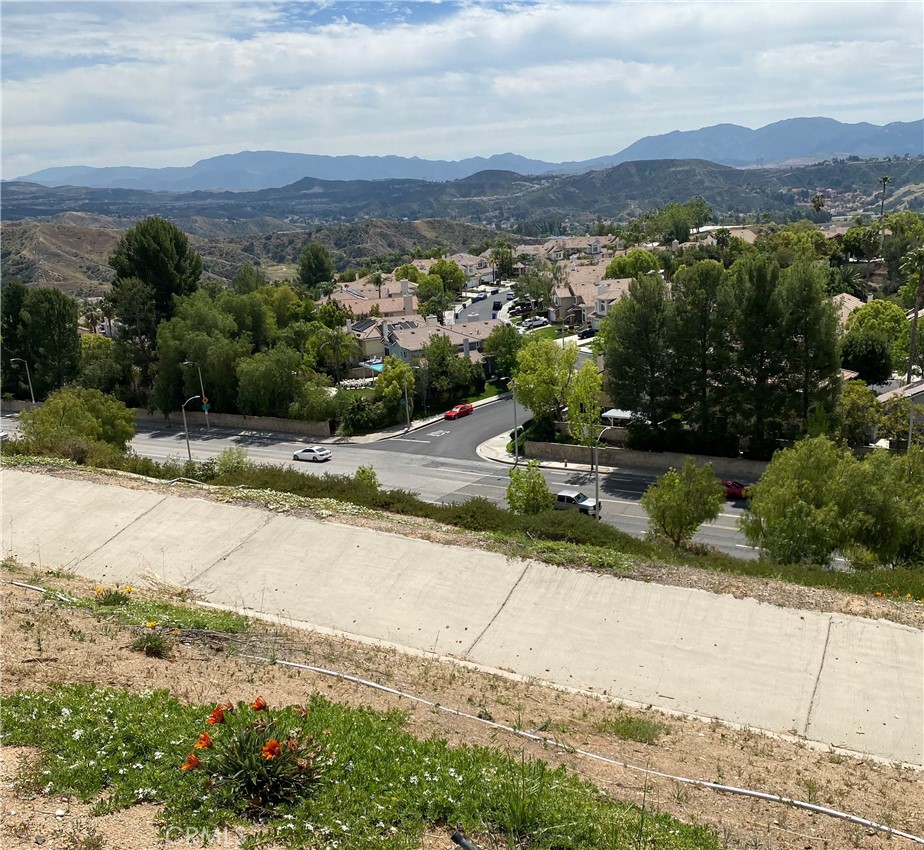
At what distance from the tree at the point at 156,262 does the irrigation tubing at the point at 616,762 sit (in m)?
A: 57.1

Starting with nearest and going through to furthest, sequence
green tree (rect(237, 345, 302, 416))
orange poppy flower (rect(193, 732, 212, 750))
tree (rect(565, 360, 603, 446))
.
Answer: orange poppy flower (rect(193, 732, 212, 750)) → tree (rect(565, 360, 603, 446)) → green tree (rect(237, 345, 302, 416))

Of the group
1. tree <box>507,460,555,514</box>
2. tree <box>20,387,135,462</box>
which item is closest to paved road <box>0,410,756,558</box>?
tree <box>507,460,555,514</box>

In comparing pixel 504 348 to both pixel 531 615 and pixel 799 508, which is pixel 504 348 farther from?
pixel 531 615

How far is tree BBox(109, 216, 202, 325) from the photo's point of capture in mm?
65750

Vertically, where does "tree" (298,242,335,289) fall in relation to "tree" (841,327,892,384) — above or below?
above

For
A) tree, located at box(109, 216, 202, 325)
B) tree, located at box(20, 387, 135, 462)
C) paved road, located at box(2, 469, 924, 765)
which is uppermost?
tree, located at box(109, 216, 202, 325)

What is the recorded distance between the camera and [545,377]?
46531mm

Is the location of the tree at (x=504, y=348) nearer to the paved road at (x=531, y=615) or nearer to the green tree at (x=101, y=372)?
the green tree at (x=101, y=372)

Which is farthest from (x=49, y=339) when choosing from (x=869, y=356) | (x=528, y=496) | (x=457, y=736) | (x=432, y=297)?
(x=457, y=736)

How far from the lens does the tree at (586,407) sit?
41.8 m

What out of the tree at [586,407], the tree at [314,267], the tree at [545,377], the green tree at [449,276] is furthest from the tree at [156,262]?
the green tree at [449,276]

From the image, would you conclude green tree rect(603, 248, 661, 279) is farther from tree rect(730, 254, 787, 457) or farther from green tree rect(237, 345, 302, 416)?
tree rect(730, 254, 787, 457)

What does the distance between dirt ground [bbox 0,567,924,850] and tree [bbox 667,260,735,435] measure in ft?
93.4

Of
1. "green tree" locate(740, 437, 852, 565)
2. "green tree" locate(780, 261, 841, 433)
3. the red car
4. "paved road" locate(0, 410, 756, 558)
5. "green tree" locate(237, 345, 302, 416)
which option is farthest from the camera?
the red car
